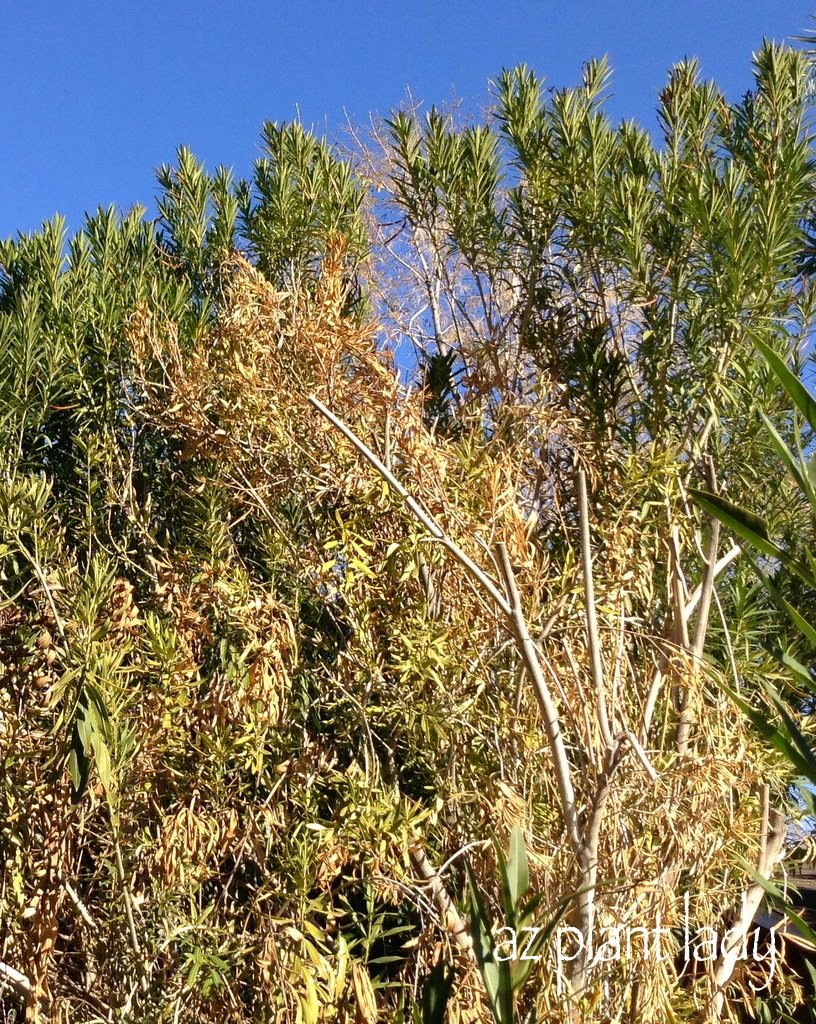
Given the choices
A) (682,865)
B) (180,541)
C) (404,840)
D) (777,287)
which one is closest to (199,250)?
(180,541)

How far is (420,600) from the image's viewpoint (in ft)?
10.4

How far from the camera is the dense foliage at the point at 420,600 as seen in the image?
2.75 m

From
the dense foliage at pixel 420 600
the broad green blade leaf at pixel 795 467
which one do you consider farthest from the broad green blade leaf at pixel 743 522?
the dense foliage at pixel 420 600

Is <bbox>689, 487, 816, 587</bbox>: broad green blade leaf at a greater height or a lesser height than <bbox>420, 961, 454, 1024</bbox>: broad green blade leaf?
greater

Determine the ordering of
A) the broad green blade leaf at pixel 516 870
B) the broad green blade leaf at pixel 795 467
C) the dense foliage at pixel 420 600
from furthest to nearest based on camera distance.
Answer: the dense foliage at pixel 420 600 < the broad green blade leaf at pixel 516 870 < the broad green blade leaf at pixel 795 467

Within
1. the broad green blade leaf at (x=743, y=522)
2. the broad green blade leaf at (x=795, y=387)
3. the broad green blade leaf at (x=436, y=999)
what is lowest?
the broad green blade leaf at (x=436, y=999)

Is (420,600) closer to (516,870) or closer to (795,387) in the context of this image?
(516,870)

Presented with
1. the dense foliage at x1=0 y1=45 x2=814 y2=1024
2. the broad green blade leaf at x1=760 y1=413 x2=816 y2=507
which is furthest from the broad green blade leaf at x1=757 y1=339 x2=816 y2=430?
the dense foliage at x1=0 y1=45 x2=814 y2=1024

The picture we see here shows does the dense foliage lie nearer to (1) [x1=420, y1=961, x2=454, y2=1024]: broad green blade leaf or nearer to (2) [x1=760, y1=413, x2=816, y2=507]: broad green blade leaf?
(1) [x1=420, y1=961, x2=454, y2=1024]: broad green blade leaf

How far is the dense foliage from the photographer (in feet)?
9.04

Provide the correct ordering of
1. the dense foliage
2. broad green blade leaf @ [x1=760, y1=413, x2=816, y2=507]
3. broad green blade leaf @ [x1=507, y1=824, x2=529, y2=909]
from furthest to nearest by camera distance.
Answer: the dense foliage, broad green blade leaf @ [x1=507, y1=824, x2=529, y2=909], broad green blade leaf @ [x1=760, y1=413, x2=816, y2=507]

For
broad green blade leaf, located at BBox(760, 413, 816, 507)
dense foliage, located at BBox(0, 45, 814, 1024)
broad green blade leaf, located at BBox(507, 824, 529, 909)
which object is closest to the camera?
broad green blade leaf, located at BBox(760, 413, 816, 507)

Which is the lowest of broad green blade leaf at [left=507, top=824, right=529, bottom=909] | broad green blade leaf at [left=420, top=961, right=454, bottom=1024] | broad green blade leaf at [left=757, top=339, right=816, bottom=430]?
broad green blade leaf at [left=420, top=961, right=454, bottom=1024]

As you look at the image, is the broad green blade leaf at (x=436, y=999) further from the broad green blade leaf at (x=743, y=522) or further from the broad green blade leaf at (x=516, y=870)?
the broad green blade leaf at (x=743, y=522)
